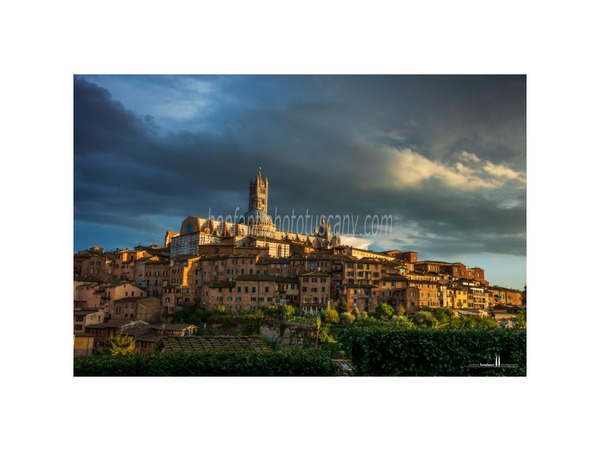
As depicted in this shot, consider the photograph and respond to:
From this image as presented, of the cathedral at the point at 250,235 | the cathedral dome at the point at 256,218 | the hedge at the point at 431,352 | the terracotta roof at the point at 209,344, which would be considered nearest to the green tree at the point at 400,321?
the cathedral at the point at 250,235

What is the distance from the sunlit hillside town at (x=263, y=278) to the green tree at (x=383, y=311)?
138 mm

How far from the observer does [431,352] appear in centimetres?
1096

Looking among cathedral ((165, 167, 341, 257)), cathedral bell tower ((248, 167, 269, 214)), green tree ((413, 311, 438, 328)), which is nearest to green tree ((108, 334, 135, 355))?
cathedral ((165, 167, 341, 257))

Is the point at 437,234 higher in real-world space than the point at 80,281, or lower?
higher

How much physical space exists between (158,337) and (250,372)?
393 cm

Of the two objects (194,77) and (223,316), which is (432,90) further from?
(223,316)

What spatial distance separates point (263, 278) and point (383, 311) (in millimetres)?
3808

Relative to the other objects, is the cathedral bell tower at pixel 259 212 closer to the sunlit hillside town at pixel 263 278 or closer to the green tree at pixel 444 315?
the sunlit hillside town at pixel 263 278

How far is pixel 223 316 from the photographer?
14.9 metres

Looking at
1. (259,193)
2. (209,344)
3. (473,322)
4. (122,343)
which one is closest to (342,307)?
(473,322)

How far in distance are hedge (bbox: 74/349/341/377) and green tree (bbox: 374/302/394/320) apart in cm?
432

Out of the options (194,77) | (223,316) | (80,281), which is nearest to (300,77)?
(194,77)

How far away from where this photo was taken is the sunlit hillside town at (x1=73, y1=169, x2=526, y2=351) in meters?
14.7

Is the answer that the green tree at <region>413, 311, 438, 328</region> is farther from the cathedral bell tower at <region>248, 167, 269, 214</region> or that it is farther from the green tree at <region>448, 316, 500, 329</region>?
the cathedral bell tower at <region>248, 167, 269, 214</region>
